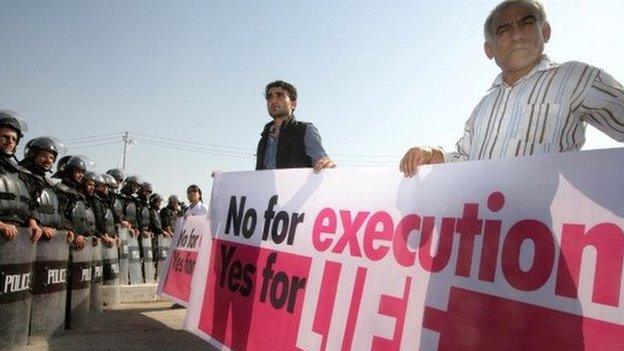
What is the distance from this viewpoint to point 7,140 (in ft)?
19.3

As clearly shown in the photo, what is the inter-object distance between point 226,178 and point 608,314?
3094 mm

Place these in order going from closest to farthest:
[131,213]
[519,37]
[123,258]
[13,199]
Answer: [519,37] → [13,199] → [123,258] → [131,213]

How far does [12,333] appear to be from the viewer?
4.33m

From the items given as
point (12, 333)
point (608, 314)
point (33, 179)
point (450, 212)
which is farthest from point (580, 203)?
point (33, 179)

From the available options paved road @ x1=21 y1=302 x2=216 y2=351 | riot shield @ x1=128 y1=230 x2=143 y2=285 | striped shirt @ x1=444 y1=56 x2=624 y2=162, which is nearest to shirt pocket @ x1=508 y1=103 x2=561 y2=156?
striped shirt @ x1=444 y1=56 x2=624 y2=162

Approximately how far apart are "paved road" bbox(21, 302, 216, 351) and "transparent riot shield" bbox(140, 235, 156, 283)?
4.71 meters

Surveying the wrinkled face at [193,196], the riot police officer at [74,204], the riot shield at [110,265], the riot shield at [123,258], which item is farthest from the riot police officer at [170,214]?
the riot police officer at [74,204]

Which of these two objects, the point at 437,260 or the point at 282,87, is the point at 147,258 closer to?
the point at 282,87

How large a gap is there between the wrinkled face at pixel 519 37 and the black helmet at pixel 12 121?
20.8 ft

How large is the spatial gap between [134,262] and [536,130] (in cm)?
1128

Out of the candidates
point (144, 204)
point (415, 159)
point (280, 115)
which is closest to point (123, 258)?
point (144, 204)

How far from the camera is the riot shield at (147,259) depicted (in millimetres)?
11867

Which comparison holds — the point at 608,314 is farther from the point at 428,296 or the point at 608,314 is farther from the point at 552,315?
the point at 428,296

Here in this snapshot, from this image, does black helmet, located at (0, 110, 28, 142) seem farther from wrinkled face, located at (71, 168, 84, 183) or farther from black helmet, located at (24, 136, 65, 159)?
wrinkled face, located at (71, 168, 84, 183)
